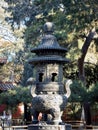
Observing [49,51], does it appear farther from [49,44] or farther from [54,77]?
[54,77]

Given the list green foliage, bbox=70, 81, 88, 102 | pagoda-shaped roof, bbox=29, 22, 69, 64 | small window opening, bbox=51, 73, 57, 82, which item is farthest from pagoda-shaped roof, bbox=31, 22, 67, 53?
green foliage, bbox=70, 81, 88, 102

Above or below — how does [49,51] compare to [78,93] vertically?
above

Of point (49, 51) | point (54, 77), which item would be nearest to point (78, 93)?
point (54, 77)

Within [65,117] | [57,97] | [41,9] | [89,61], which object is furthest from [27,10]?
[57,97]

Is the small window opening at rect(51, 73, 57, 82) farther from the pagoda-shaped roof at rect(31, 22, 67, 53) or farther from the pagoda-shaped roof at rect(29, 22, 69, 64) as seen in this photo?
the pagoda-shaped roof at rect(31, 22, 67, 53)

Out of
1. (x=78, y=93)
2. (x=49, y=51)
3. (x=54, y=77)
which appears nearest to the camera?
(x=49, y=51)

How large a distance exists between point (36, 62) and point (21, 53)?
77.1ft

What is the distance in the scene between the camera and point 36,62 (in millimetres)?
16766

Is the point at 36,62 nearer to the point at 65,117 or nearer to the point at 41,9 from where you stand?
the point at 41,9

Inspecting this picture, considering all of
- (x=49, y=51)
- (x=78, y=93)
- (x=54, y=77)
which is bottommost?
(x=54, y=77)

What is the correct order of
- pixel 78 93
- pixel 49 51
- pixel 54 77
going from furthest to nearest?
pixel 78 93, pixel 54 77, pixel 49 51

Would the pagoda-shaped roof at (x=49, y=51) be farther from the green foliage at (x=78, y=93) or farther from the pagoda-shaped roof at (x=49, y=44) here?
the green foliage at (x=78, y=93)

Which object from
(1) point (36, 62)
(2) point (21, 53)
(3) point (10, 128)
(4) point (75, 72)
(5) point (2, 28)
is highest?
(5) point (2, 28)

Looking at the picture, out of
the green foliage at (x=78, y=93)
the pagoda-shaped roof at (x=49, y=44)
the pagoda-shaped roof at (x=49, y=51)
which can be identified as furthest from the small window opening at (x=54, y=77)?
the green foliage at (x=78, y=93)
